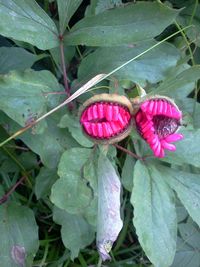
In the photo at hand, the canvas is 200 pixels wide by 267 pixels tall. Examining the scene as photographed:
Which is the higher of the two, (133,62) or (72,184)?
(133,62)

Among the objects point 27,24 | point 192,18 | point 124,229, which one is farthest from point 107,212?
point 192,18

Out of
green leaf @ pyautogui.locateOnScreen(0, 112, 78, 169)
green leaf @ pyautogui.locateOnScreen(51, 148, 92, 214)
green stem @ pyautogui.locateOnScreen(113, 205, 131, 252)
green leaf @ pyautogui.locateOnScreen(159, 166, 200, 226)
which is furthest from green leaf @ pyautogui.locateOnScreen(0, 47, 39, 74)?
green stem @ pyautogui.locateOnScreen(113, 205, 131, 252)

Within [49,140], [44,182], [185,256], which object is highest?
[49,140]

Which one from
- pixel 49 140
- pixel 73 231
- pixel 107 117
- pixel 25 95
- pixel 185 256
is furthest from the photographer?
pixel 185 256

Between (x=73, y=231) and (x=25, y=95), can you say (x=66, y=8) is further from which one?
(x=73, y=231)

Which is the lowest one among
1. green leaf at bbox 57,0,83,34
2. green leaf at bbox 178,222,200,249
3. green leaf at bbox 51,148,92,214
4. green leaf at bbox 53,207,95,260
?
green leaf at bbox 178,222,200,249

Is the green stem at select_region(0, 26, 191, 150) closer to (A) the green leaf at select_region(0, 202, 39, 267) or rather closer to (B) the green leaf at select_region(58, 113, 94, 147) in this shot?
(B) the green leaf at select_region(58, 113, 94, 147)

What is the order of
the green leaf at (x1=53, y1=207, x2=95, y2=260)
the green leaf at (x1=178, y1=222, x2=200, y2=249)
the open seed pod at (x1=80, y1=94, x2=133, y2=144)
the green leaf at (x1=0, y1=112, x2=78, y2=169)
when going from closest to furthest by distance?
the open seed pod at (x1=80, y1=94, x2=133, y2=144)
the green leaf at (x1=0, y1=112, x2=78, y2=169)
the green leaf at (x1=53, y1=207, x2=95, y2=260)
the green leaf at (x1=178, y1=222, x2=200, y2=249)
